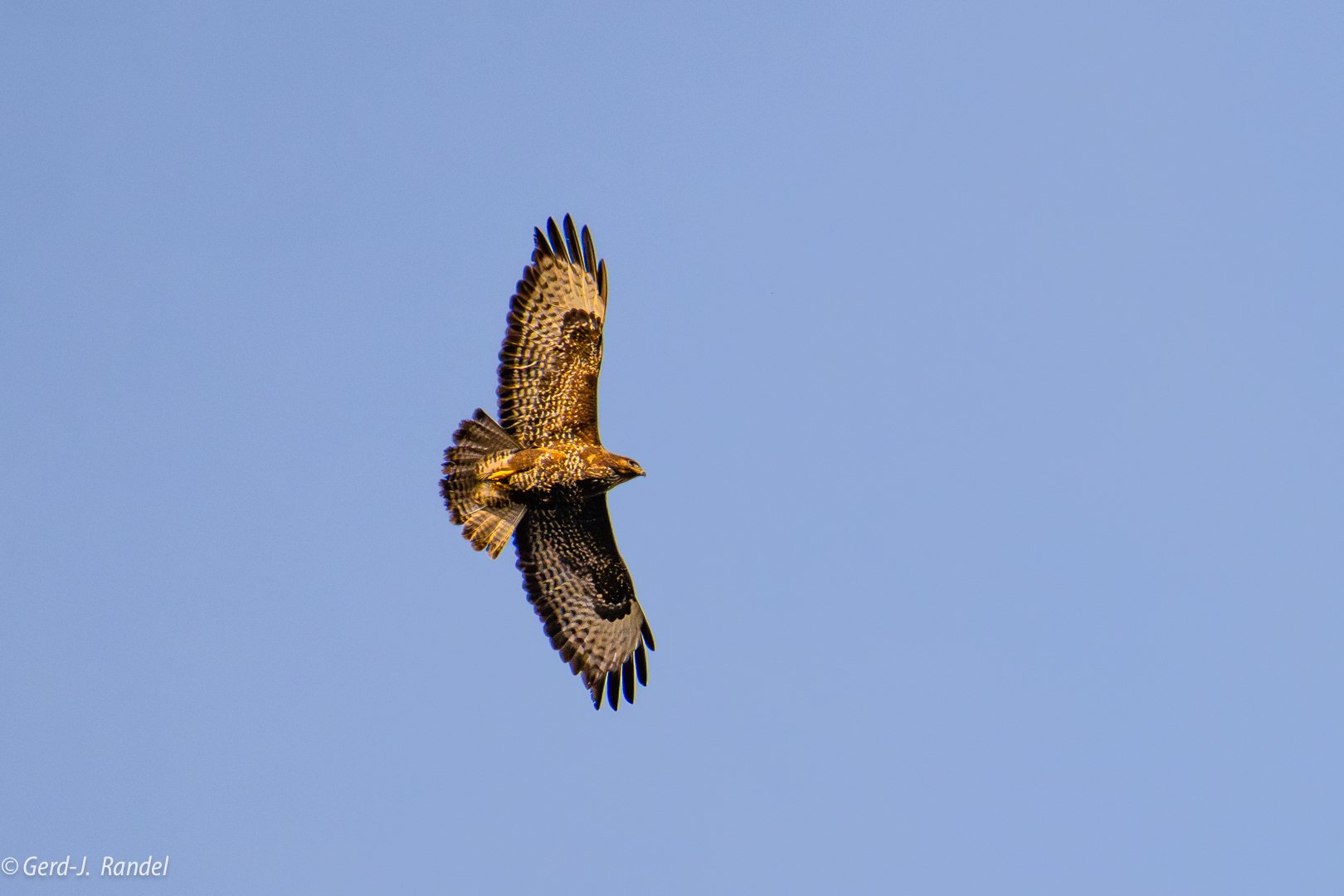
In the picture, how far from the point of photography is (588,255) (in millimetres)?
15453

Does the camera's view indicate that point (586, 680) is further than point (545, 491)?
Yes

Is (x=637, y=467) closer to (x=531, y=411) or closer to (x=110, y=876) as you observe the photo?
(x=531, y=411)

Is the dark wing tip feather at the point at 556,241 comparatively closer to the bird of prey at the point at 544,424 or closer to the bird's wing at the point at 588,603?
the bird of prey at the point at 544,424

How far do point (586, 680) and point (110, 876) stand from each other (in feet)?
18.0

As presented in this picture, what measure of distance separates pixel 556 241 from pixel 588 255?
387mm

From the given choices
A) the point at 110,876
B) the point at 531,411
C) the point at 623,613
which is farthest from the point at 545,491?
the point at 110,876

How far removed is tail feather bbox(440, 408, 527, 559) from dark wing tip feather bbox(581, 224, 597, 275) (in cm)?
186

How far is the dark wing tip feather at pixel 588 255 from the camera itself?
15.4 meters

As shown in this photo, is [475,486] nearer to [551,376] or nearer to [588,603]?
[551,376]

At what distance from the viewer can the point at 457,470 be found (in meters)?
15.1

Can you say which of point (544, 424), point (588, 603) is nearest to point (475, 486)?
point (544, 424)

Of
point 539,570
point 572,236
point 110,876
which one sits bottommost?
point 110,876

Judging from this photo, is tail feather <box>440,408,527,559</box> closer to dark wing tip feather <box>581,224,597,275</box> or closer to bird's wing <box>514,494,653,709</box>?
bird's wing <box>514,494,653,709</box>

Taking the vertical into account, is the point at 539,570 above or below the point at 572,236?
below
